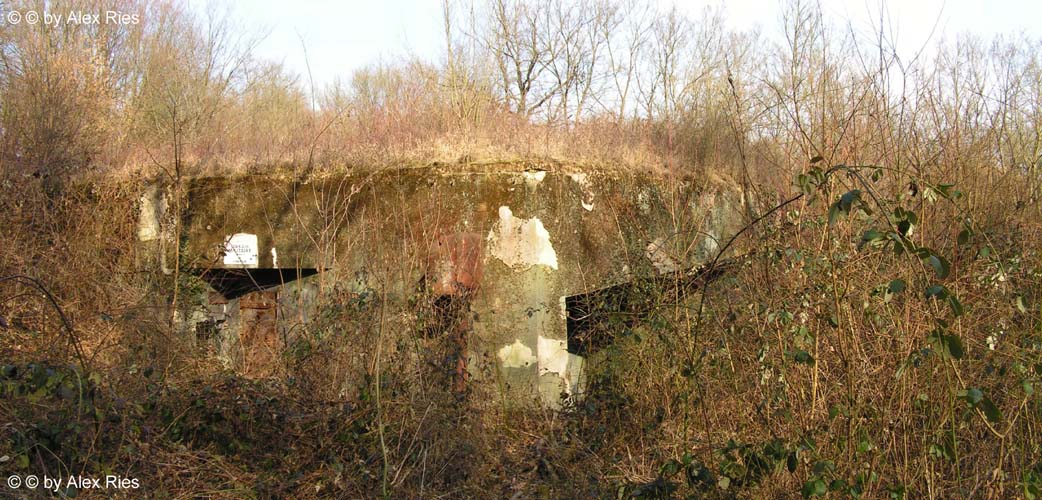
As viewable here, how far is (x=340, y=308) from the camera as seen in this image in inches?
215

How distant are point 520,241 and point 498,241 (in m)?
0.16

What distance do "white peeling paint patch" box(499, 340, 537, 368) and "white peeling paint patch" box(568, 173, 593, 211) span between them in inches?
46.1

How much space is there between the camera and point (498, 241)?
5.89m

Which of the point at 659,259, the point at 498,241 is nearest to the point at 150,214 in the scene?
the point at 498,241

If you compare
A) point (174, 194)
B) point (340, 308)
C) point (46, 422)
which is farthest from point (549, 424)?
point (174, 194)

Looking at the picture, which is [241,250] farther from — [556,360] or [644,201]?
[644,201]

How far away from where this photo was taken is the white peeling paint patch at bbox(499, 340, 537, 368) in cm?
579

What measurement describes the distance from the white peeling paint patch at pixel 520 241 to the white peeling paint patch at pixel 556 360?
1.86ft

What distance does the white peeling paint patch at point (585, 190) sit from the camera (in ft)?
19.7

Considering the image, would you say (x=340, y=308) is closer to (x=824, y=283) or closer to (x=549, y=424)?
(x=549, y=424)

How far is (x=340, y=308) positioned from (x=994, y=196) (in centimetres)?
407

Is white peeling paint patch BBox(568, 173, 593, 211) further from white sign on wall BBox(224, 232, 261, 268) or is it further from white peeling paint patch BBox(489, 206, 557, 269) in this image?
white sign on wall BBox(224, 232, 261, 268)

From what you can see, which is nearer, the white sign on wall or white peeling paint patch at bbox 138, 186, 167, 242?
the white sign on wall

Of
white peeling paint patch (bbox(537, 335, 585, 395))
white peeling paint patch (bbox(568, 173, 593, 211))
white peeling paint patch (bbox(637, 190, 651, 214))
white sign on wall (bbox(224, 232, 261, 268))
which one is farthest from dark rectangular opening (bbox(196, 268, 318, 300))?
white peeling paint patch (bbox(637, 190, 651, 214))
